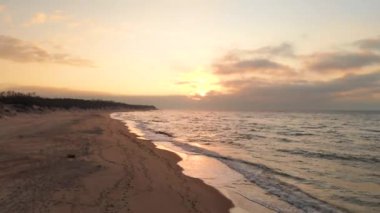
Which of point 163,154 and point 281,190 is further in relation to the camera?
point 163,154

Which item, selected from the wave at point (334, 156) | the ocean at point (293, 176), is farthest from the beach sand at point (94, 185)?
the wave at point (334, 156)

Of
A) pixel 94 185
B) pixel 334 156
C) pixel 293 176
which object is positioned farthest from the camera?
pixel 334 156

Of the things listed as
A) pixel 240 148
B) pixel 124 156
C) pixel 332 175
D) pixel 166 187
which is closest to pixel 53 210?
pixel 166 187

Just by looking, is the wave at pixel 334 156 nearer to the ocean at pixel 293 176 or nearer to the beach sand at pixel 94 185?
the ocean at pixel 293 176

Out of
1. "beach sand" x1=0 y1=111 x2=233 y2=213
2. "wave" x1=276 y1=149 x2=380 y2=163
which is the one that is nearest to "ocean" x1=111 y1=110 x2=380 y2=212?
"wave" x1=276 y1=149 x2=380 y2=163

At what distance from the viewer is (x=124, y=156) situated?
1891 centimetres

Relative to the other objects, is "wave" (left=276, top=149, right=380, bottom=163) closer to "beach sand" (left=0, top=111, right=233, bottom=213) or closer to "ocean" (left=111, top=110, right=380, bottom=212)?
"ocean" (left=111, top=110, right=380, bottom=212)

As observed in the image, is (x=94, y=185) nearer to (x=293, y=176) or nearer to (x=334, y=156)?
(x=293, y=176)

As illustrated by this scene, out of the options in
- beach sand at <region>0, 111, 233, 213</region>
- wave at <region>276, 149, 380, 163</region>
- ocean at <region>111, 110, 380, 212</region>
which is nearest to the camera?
beach sand at <region>0, 111, 233, 213</region>

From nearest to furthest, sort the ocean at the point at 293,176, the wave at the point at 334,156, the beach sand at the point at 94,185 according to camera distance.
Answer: the beach sand at the point at 94,185 → the ocean at the point at 293,176 → the wave at the point at 334,156

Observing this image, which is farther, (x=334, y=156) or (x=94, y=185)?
(x=334, y=156)

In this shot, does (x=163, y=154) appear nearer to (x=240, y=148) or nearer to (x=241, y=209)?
(x=240, y=148)

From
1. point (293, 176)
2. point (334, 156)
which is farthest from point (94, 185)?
point (334, 156)

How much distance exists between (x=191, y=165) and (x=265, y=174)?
13.8 ft
